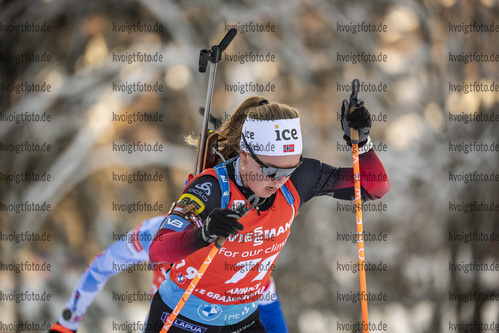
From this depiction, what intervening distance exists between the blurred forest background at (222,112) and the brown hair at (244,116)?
490 centimetres

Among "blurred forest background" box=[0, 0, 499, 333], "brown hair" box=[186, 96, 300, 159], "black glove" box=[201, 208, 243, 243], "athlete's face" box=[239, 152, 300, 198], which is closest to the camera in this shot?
"black glove" box=[201, 208, 243, 243]

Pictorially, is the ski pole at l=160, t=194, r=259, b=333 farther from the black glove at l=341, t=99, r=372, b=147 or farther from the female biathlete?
the black glove at l=341, t=99, r=372, b=147

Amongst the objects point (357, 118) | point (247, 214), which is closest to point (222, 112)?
point (357, 118)

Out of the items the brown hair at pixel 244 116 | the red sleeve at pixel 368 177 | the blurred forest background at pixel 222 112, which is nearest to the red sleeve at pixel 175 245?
the brown hair at pixel 244 116

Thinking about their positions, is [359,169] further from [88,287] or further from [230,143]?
[88,287]

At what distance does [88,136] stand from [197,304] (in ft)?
19.4

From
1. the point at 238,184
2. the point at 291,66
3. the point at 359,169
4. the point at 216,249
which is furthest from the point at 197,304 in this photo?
the point at 291,66

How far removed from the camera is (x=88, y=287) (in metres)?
3.49

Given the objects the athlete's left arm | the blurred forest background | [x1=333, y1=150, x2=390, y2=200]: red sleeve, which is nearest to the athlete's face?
the athlete's left arm

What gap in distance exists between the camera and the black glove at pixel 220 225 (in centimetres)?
204

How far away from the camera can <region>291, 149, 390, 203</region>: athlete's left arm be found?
2553 millimetres

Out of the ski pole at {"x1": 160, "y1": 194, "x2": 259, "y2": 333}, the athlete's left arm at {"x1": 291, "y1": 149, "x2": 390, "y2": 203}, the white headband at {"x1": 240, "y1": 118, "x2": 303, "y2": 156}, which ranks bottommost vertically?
the ski pole at {"x1": 160, "y1": 194, "x2": 259, "y2": 333}

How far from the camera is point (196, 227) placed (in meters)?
2.26

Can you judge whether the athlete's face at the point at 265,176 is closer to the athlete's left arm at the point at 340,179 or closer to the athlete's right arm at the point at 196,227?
the athlete's right arm at the point at 196,227
